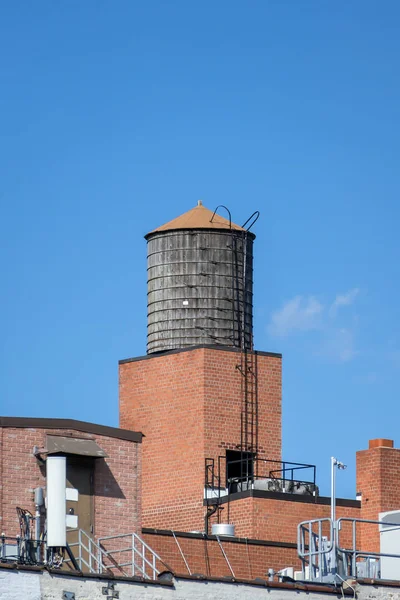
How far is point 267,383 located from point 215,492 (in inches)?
147

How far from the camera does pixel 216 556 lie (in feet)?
139

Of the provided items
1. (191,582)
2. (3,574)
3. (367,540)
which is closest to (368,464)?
(367,540)

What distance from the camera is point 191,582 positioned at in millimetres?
31297

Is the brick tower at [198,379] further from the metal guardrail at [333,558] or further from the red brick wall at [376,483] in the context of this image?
the metal guardrail at [333,558]

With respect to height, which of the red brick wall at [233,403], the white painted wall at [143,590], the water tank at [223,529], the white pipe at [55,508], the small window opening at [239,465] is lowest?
the white painted wall at [143,590]

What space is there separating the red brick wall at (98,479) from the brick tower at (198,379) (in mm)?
4044

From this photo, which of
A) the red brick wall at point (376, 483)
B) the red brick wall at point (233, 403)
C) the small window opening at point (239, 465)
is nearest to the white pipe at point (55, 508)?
the red brick wall at point (233, 403)

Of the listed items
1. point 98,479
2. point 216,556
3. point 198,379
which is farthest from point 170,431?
point 98,479

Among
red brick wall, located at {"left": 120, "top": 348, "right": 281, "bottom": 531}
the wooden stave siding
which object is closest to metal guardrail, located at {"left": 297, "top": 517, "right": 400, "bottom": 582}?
red brick wall, located at {"left": 120, "top": 348, "right": 281, "bottom": 531}

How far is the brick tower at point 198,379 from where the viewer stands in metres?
45.9

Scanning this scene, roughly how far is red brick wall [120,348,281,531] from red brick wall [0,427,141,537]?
4.09m

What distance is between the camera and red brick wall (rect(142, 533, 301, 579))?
41875 millimetres

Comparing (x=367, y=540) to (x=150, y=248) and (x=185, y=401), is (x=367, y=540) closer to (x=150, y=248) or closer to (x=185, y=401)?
(x=185, y=401)

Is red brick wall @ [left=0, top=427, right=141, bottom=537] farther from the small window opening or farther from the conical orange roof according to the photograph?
the conical orange roof
